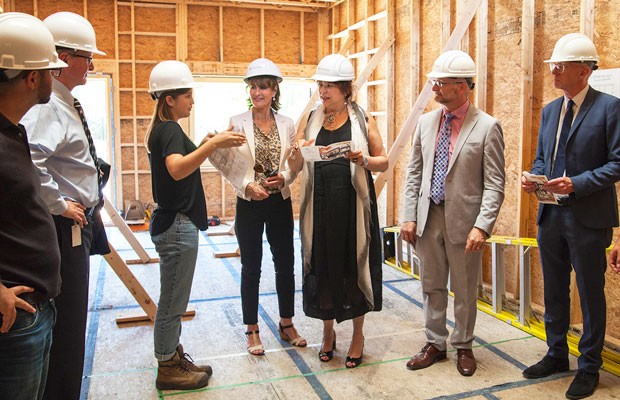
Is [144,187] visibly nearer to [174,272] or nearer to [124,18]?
[124,18]

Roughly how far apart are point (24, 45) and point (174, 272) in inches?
60.3

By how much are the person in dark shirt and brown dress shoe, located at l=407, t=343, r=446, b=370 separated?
88.5 inches

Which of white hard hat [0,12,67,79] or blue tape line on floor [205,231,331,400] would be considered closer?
white hard hat [0,12,67,79]

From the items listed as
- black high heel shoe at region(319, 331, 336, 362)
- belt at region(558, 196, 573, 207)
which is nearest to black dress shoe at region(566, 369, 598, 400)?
belt at region(558, 196, 573, 207)

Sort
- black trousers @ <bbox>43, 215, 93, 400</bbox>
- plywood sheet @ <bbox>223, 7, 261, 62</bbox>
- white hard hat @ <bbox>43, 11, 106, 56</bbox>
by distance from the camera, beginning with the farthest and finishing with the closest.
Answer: plywood sheet @ <bbox>223, 7, 261, 62</bbox>
white hard hat @ <bbox>43, 11, 106, 56</bbox>
black trousers @ <bbox>43, 215, 93, 400</bbox>

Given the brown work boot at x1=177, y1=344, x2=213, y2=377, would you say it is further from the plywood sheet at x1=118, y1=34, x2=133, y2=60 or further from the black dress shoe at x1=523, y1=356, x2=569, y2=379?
the plywood sheet at x1=118, y1=34, x2=133, y2=60

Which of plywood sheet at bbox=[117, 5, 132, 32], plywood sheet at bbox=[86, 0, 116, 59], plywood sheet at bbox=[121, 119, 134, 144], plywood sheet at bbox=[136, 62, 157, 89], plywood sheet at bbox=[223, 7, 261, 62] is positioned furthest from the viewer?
plywood sheet at bbox=[223, 7, 261, 62]

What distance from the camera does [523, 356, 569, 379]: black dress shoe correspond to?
10.3 feet

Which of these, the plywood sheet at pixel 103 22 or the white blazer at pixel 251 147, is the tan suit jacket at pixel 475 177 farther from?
the plywood sheet at pixel 103 22

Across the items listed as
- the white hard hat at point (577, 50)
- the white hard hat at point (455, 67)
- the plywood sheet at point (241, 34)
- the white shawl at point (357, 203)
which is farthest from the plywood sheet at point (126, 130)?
the white hard hat at point (577, 50)

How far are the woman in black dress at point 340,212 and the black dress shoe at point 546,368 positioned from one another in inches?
37.2

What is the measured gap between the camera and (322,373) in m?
3.22

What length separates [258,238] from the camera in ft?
11.1

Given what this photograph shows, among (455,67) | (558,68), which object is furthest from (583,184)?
(455,67)
